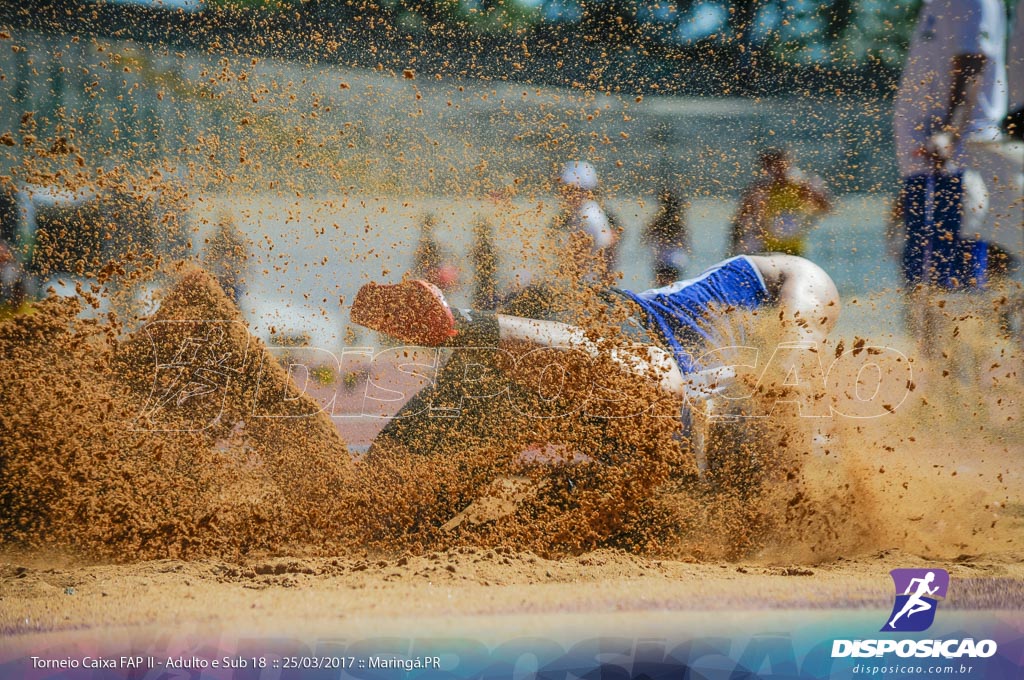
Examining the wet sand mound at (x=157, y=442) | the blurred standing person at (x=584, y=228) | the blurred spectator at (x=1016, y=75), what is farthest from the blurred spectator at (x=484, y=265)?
Result: the blurred spectator at (x=1016, y=75)

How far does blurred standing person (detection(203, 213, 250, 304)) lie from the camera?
290cm

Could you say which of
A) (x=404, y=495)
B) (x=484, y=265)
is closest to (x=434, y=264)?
(x=484, y=265)

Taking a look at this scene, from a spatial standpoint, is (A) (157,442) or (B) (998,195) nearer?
(A) (157,442)

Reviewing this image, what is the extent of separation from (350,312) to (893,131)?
252 cm

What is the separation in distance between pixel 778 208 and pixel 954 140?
0.78m

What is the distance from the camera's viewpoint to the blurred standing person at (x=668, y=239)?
3.32 metres

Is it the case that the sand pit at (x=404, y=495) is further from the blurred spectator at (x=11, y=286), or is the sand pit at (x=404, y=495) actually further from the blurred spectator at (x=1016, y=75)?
the blurred spectator at (x=1016, y=75)

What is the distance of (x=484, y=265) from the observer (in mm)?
3104

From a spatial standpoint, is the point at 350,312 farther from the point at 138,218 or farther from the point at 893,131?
the point at 893,131

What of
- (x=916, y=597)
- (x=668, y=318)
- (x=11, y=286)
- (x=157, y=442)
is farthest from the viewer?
(x=668, y=318)

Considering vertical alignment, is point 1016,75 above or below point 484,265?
above

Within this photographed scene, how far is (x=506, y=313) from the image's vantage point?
2.99 metres

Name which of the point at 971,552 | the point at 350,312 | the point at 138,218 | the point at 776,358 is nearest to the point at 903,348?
the point at 776,358

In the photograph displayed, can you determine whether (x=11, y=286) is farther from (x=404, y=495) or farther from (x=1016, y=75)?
(x=1016, y=75)
